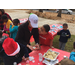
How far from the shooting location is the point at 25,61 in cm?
186

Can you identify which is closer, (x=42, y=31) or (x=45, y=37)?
(x=42, y=31)

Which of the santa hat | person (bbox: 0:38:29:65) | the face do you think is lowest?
person (bbox: 0:38:29:65)

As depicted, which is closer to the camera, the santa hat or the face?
the santa hat

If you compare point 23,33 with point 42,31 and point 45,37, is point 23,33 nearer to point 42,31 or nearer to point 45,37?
point 42,31

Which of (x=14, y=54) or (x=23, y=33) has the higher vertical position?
(x=23, y=33)

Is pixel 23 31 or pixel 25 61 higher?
pixel 23 31

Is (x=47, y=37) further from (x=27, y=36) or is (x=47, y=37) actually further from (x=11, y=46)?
(x=11, y=46)

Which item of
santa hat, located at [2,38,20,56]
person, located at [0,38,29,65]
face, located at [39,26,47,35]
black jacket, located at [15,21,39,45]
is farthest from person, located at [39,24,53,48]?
santa hat, located at [2,38,20,56]

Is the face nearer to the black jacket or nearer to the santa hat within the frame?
the black jacket

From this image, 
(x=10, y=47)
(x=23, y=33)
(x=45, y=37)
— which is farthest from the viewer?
(x=45, y=37)

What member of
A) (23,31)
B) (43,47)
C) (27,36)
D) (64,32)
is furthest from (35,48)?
(64,32)

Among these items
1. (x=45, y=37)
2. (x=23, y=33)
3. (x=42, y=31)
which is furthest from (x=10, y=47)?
(x=45, y=37)

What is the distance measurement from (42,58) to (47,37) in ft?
2.45

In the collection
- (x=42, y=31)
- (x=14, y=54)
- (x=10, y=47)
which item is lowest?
(x=14, y=54)
